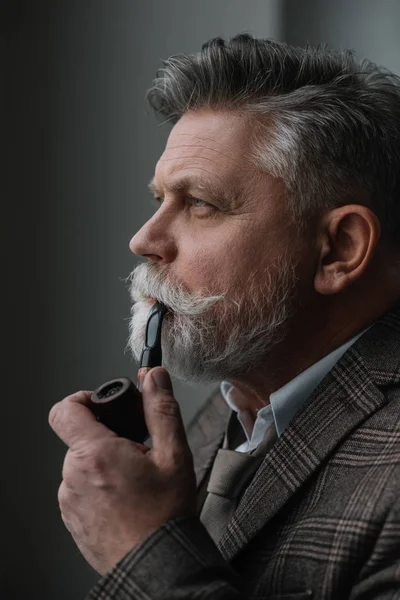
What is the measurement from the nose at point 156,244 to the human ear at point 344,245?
10.1 inches

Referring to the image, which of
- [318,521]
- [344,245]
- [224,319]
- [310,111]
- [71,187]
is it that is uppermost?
[310,111]

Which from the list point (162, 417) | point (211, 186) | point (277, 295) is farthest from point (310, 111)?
point (162, 417)

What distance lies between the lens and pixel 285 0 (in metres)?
1.85

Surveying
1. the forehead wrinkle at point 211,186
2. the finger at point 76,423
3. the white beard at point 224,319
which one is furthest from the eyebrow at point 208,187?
the finger at point 76,423

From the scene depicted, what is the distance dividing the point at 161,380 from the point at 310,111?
1.78 feet

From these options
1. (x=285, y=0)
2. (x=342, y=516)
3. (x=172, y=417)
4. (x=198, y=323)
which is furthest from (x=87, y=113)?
(x=342, y=516)

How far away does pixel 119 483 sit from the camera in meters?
0.92

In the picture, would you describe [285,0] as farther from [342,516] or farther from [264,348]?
[342,516]

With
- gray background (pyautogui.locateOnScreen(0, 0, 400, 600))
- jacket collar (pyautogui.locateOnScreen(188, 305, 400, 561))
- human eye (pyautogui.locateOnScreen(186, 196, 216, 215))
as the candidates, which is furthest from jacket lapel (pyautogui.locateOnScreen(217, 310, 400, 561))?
gray background (pyautogui.locateOnScreen(0, 0, 400, 600))

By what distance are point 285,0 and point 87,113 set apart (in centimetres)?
59

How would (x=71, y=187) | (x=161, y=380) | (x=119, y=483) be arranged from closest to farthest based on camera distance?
(x=119, y=483) < (x=161, y=380) < (x=71, y=187)

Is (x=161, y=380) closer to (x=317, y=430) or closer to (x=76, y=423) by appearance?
(x=76, y=423)

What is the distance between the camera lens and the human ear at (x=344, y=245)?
1212 millimetres

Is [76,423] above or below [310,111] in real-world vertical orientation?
below
